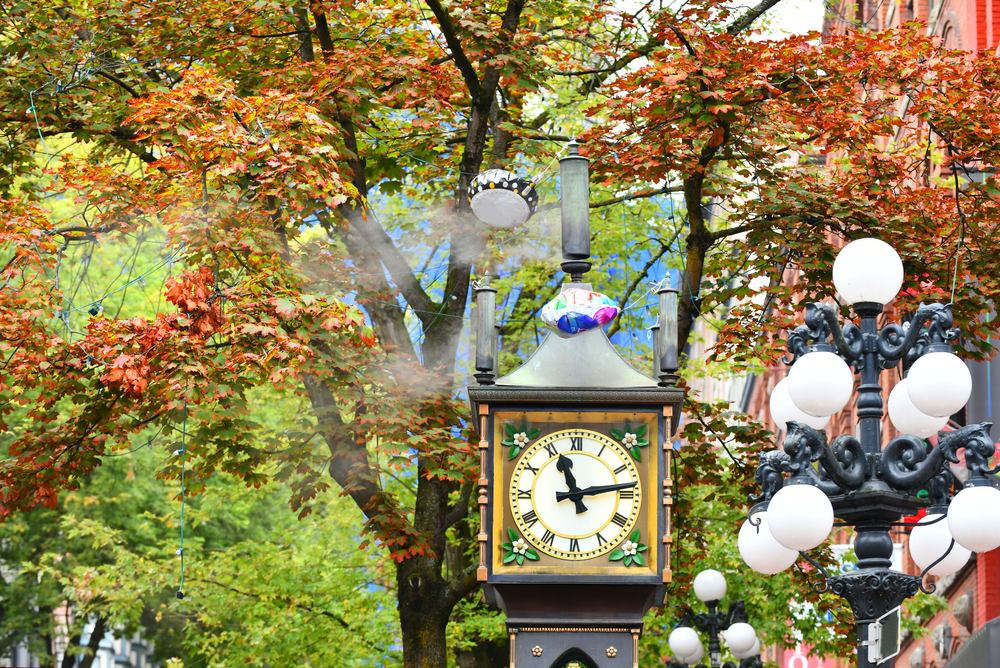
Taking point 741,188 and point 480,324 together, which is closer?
point 480,324

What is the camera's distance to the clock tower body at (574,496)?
4.95 metres

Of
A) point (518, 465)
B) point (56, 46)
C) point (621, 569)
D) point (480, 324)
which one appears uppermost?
point (56, 46)

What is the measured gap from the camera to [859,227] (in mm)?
11531

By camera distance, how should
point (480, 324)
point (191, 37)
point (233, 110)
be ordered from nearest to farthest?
point (480, 324) < point (233, 110) < point (191, 37)

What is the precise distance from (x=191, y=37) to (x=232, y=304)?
3.08 metres

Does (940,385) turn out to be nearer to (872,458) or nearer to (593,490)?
(872,458)

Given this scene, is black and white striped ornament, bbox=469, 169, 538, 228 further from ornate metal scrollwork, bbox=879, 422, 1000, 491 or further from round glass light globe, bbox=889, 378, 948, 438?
ornate metal scrollwork, bbox=879, 422, 1000, 491

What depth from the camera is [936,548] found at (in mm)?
6961

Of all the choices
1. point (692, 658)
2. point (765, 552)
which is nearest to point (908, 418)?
point (765, 552)

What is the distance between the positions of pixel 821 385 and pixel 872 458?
1.59ft

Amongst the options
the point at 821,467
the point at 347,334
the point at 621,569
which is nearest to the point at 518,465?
the point at 621,569

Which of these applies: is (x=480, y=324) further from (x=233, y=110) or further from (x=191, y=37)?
(x=191, y=37)

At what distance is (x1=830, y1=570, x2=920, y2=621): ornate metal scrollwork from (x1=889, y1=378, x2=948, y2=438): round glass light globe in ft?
2.65

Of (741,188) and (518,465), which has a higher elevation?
(741,188)
